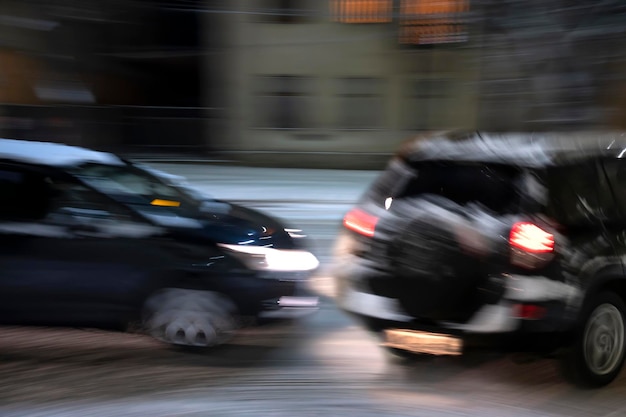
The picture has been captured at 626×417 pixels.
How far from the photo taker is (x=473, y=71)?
18.4 m

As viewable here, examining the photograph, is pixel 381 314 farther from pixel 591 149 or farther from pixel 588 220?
pixel 591 149

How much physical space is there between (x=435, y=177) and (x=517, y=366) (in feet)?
4.63

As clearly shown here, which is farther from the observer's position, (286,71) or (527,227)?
(286,71)

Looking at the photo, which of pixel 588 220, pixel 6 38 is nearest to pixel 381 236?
pixel 588 220

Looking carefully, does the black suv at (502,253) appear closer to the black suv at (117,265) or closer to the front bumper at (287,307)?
the front bumper at (287,307)

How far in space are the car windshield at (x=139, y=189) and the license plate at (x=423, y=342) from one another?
1.87 m

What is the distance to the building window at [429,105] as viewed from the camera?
1892 centimetres

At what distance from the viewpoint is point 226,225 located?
5.28 metres

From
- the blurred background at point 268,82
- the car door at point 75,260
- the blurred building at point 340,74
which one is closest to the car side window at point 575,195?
the car door at point 75,260

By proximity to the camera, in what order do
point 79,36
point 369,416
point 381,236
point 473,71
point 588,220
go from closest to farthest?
point 369,416, point 588,220, point 381,236, point 79,36, point 473,71

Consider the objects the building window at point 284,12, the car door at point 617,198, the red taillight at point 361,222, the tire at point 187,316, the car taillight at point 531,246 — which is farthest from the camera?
the building window at point 284,12

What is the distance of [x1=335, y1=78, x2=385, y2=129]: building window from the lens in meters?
19.1

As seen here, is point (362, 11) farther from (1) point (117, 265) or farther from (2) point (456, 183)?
(1) point (117, 265)

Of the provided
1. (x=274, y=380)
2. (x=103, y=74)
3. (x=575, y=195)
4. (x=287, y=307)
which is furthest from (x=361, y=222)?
(x=103, y=74)
